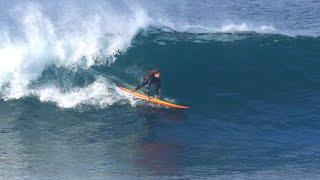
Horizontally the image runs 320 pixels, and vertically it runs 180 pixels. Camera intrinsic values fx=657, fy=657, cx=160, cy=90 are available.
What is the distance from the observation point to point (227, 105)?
24.2 m

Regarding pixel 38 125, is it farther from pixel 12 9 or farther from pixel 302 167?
pixel 12 9

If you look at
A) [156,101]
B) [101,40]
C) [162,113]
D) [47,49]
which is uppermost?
[101,40]

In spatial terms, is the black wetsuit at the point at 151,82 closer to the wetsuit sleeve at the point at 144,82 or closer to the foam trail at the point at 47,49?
the wetsuit sleeve at the point at 144,82

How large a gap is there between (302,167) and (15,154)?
8.52 metres

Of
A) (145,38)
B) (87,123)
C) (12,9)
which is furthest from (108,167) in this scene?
(12,9)

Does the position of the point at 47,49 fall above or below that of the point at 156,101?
above

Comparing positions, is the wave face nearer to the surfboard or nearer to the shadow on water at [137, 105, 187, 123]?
the surfboard

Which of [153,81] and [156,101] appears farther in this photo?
[153,81]

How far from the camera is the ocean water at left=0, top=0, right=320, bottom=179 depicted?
63.2ft

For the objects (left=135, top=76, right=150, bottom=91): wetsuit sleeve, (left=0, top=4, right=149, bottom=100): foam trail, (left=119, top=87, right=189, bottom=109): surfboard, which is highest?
(left=0, top=4, right=149, bottom=100): foam trail

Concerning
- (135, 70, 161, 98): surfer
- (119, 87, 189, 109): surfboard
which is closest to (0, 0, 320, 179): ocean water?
(119, 87, 189, 109): surfboard

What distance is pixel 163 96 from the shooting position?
24.7m

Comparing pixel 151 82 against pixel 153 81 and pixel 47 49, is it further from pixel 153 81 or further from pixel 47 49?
pixel 47 49

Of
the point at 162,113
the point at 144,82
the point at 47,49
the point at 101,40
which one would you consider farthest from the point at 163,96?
the point at 47,49
